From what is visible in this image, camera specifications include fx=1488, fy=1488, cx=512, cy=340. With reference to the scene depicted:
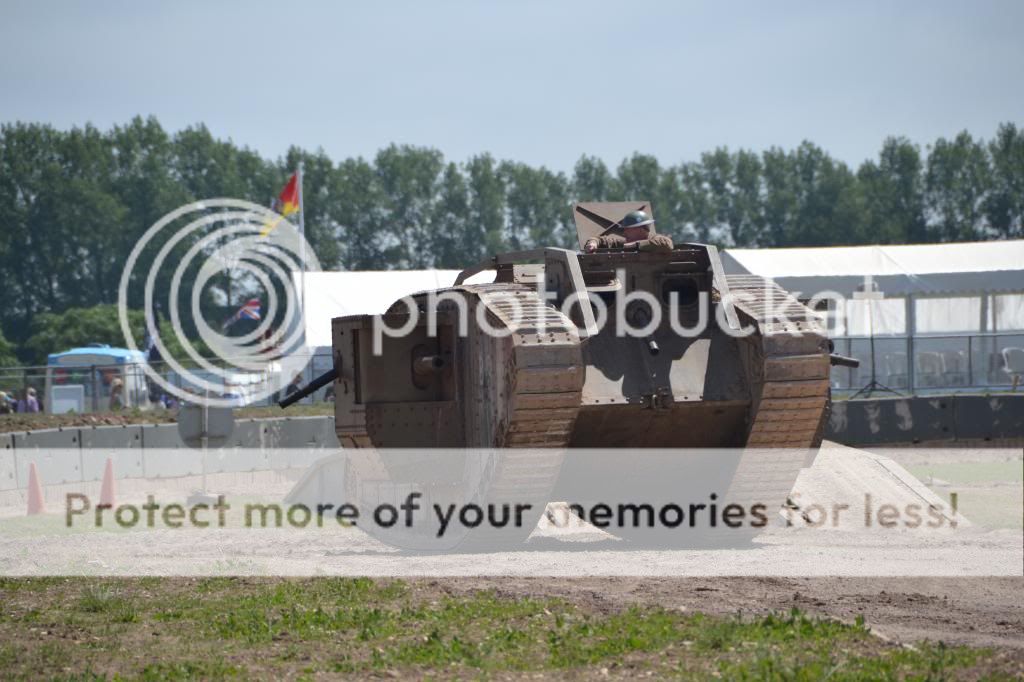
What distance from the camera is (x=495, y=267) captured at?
1509cm

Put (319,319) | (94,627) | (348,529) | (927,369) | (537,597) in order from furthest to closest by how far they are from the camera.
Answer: (319,319) < (927,369) < (348,529) < (537,597) < (94,627)

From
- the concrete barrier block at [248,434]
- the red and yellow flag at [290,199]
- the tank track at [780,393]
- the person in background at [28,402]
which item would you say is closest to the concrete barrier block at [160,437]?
the concrete barrier block at [248,434]

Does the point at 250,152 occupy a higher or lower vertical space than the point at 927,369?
higher

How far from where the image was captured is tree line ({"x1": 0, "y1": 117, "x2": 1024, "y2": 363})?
83875 millimetres

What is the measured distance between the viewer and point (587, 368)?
44.5ft

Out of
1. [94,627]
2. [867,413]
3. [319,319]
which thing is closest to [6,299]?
[319,319]

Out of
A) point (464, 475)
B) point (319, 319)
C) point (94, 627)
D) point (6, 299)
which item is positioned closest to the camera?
point (94, 627)

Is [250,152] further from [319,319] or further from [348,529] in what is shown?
[348,529]

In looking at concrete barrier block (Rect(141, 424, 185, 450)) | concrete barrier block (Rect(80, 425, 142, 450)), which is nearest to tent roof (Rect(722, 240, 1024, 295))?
concrete barrier block (Rect(141, 424, 185, 450))

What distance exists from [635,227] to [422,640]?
7.27 meters

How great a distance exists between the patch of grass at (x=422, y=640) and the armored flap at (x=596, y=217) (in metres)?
6.40

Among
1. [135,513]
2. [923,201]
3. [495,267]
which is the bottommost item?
[135,513]

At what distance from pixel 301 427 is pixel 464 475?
41.2 ft

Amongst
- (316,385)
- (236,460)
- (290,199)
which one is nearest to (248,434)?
(236,460)
